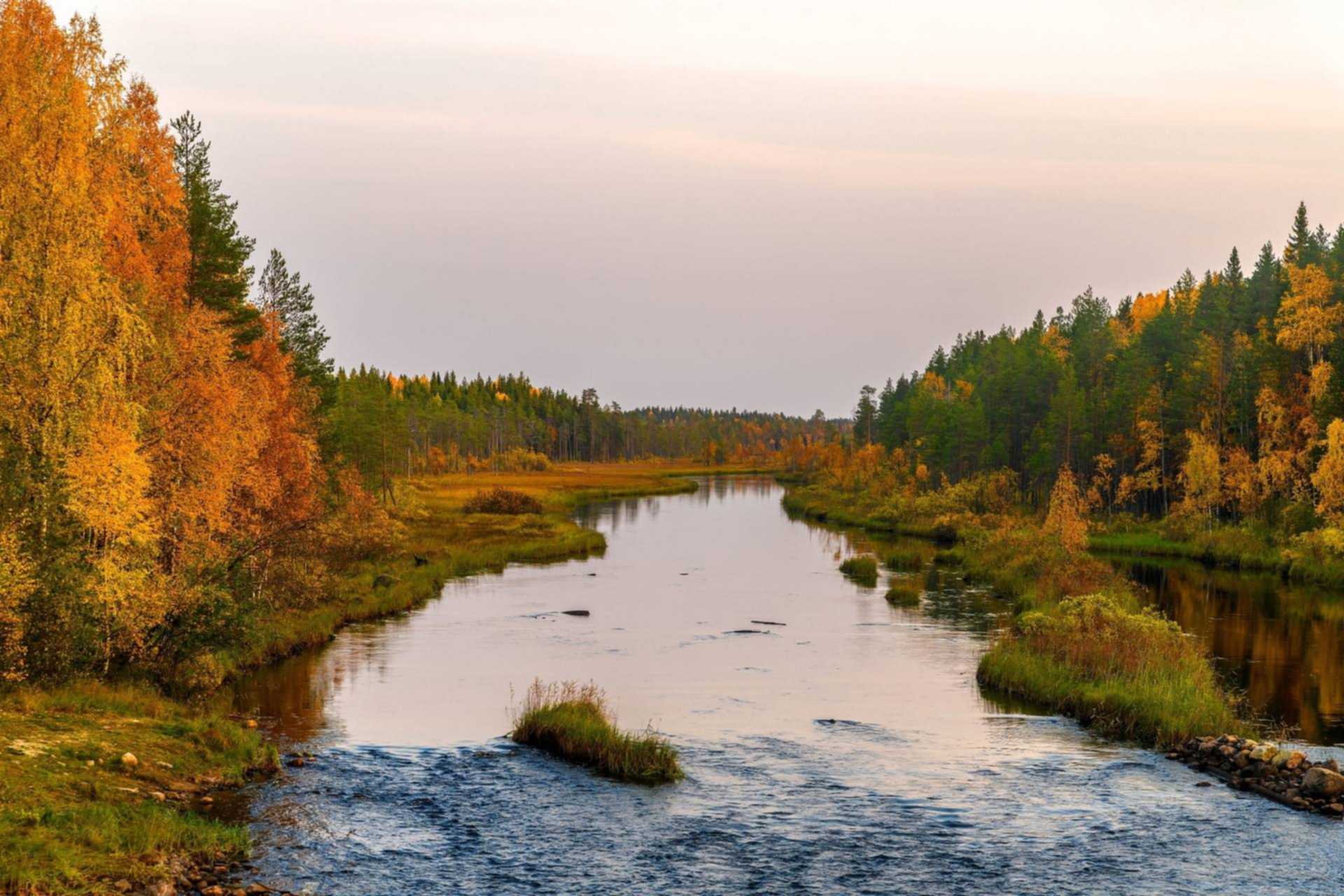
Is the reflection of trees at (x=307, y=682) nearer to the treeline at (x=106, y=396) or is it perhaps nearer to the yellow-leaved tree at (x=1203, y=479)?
the treeline at (x=106, y=396)

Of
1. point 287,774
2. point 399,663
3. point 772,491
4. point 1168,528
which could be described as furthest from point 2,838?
point 772,491

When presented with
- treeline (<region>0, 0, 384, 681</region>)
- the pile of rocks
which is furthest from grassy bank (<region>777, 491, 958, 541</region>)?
treeline (<region>0, 0, 384, 681</region>)

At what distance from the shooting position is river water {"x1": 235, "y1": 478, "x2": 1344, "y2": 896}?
63.2ft

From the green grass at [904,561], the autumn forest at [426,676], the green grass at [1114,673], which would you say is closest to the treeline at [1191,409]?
the autumn forest at [426,676]

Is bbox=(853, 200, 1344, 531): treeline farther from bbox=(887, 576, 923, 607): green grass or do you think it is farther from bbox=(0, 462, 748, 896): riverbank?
bbox=(0, 462, 748, 896): riverbank

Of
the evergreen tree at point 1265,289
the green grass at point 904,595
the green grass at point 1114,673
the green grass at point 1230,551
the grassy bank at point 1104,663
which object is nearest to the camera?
the green grass at point 1114,673

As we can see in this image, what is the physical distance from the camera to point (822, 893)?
726 inches

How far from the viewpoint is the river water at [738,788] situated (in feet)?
63.2

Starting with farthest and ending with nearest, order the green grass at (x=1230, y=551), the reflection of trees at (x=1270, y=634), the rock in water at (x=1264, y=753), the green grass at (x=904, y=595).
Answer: the green grass at (x=1230, y=551), the green grass at (x=904, y=595), the reflection of trees at (x=1270, y=634), the rock in water at (x=1264, y=753)

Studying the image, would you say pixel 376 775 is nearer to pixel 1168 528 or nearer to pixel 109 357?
pixel 109 357

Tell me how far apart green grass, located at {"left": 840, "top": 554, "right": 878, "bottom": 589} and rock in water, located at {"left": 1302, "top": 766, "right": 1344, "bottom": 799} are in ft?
126

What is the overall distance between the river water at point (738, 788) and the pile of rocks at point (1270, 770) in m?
0.78

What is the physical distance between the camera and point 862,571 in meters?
66.1

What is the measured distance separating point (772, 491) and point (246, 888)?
588 ft
